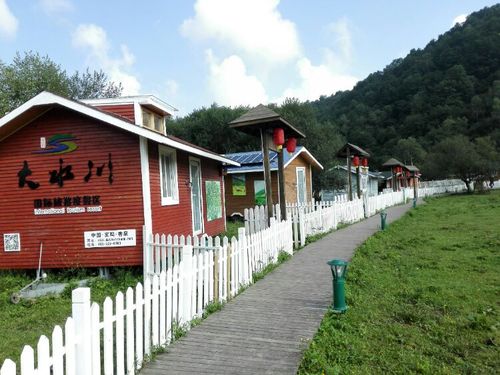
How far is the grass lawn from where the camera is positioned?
4586mm

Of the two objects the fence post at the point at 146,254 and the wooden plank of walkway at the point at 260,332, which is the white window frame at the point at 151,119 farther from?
the wooden plank of walkway at the point at 260,332

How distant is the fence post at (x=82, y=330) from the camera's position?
11.1ft

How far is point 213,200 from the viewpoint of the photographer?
15656 millimetres

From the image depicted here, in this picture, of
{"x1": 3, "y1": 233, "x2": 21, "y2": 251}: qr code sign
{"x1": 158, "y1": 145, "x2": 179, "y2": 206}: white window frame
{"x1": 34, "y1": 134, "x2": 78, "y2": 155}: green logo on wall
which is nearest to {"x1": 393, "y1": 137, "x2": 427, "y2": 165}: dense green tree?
{"x1": 158, "y1": 145, "x2": 179, "y2": 206}: white window frame

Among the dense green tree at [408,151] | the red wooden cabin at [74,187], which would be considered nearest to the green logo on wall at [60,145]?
the red wooden cabin at [74,187]

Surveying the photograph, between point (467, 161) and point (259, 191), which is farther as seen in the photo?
point (467, 161)

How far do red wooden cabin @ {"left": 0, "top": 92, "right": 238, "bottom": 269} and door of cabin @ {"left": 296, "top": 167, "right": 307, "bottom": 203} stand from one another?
47.6 feet

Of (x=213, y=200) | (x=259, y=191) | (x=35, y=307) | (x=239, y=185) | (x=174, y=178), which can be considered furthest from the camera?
(x=239, y=185)

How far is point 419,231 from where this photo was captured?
16.1 meters

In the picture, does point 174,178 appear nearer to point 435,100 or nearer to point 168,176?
point 168,176

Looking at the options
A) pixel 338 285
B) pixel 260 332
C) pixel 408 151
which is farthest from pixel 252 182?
pixel 408 151

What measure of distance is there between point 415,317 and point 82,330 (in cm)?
465

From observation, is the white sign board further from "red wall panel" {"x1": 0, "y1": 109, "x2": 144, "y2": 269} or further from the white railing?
the white railing

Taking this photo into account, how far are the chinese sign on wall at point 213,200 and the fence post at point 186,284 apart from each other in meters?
9.29
